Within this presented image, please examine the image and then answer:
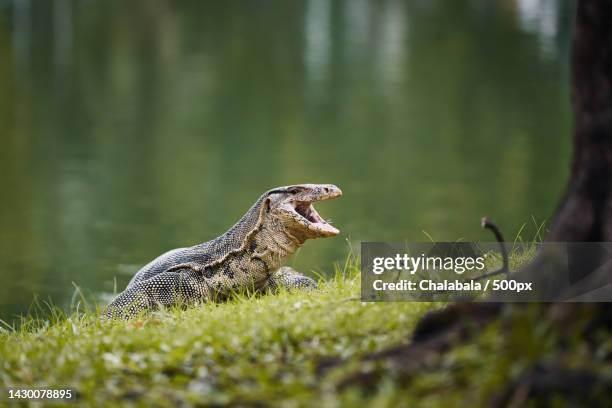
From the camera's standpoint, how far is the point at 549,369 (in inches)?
218

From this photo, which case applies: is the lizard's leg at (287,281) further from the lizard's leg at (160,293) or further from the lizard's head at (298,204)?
the lizard's leg at (160,293)

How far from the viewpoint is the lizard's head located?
387 inches

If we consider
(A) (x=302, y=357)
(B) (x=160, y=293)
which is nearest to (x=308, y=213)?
(B) (x=160, y=293)

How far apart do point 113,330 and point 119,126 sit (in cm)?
4111

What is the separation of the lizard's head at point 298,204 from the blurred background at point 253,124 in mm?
8754

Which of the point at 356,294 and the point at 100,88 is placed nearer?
the point at 356,294

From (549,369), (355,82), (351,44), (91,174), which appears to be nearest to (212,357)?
(549,369)

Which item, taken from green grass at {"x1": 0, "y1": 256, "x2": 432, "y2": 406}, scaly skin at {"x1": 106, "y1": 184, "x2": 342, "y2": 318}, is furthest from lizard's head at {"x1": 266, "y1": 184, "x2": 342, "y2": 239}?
green grass at {"x1": 0, "y1": 256, "x2": 432, "y2": 406}

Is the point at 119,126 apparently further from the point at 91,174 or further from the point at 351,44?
the point at 351,44

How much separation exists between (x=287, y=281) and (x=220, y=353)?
3183mm

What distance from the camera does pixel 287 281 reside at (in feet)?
33.2

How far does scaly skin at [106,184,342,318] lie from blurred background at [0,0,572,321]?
8124mm

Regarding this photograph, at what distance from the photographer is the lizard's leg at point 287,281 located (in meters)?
9.94


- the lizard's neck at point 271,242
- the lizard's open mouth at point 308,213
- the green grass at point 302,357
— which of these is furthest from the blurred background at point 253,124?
the green grass at point 302,357
